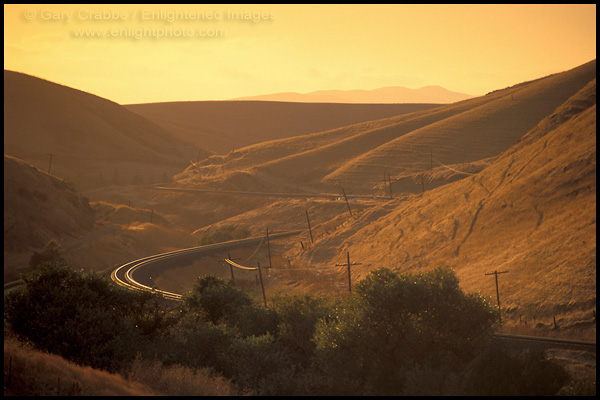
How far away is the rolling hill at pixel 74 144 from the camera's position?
151 m

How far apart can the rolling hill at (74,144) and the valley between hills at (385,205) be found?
1382mm

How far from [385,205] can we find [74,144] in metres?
136

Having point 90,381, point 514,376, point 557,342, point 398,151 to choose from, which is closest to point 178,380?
point 90,381

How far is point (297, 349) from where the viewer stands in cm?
2630

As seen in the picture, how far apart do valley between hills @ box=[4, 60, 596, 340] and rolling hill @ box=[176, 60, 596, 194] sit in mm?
526

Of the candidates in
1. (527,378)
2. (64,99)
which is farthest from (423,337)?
(64,99)

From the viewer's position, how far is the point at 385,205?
238 feet

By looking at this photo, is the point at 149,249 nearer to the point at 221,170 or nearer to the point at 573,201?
the point at 573,201

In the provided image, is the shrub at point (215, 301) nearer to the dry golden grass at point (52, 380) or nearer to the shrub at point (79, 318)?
the shrub at point (79, 318)

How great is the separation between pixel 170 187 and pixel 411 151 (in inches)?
2324

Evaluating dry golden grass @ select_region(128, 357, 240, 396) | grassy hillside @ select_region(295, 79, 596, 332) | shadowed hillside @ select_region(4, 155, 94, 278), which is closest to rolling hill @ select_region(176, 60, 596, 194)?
grassy hillside @ select_region(295, 79, 596, 332)

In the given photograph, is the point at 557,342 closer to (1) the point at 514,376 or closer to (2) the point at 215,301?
(1) the point at 514,376

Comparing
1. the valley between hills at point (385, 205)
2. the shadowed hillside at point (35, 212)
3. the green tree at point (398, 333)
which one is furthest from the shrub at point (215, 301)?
the shadowed hillside at point (35, 212)

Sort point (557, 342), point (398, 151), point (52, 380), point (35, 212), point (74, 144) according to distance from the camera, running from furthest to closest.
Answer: point (74, 144) < point (398, 151) < point (35, 212) < point (557, 342) < point (52, 380)
